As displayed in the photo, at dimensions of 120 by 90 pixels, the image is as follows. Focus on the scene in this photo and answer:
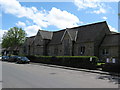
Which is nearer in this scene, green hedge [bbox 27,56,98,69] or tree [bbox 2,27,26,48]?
green hedge [bbox 27,56,98,69]

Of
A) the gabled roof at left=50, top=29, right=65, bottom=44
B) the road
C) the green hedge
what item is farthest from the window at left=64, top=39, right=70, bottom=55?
the road

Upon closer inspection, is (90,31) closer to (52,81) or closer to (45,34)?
(45,34)

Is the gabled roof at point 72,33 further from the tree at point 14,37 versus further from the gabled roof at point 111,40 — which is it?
the tree at point 14,37

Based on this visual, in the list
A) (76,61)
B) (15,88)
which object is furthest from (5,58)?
(15,88)

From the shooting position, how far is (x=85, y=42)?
1297 inches

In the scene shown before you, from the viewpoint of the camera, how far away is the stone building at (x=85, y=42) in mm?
29766

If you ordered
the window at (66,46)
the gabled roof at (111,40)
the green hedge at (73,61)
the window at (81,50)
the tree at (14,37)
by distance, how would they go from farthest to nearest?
the tree at (14,37)
the window at (66,46)
the window at (81,50)
the gabled roof at (111,40)
the green hedge at (73,61)

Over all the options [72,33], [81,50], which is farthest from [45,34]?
[81,50]

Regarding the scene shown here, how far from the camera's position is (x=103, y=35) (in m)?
32.4

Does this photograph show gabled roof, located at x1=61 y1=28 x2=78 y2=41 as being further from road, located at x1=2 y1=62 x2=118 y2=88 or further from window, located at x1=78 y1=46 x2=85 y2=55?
road, located at x1=2 y1=62 x2=118 y2=88

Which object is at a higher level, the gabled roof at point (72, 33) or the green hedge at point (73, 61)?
the gabled roof at point (72, 33)

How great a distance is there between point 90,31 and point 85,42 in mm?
2836

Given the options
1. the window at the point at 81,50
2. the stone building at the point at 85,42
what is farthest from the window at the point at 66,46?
the window at the point at 81,50

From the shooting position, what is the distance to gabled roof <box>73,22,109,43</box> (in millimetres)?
31938
